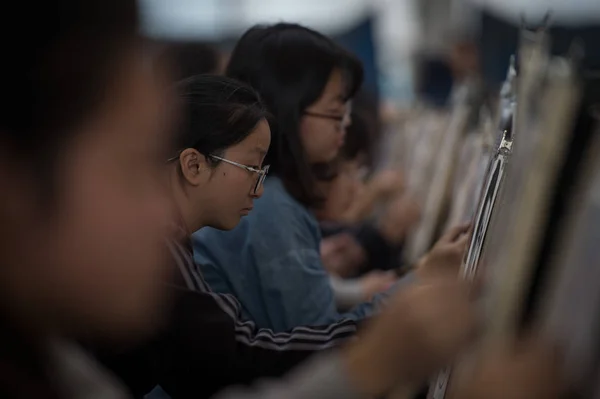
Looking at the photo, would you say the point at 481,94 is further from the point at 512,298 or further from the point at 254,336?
the point at 512,298

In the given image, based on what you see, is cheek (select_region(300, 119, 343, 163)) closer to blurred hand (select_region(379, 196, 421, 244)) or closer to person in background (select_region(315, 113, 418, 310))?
person in background (select_region(315, 113, 418, 310))

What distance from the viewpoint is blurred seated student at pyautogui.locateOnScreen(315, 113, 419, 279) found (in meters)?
1.77

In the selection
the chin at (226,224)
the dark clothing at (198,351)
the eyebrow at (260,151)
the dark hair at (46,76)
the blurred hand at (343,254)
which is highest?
the dark hair at (46,76)

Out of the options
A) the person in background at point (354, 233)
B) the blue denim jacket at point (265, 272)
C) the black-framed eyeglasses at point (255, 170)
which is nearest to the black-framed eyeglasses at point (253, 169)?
the black-framed eyeglasses at point (255, 170)

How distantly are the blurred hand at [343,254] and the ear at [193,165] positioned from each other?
95 cm

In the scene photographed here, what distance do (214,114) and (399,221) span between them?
1.38 metres

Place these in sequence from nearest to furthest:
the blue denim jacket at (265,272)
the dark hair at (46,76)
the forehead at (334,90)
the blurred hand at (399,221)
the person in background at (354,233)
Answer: the dark hair at (46,76) < the blue denim jacket at (265,272) < the forehead at (334,90) < the person in background at (354,233) < the blurred hand at (399,221)

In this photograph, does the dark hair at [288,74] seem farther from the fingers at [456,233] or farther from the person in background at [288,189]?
the fingers at [456,233]

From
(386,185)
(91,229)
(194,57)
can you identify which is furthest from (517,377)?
(386,185)

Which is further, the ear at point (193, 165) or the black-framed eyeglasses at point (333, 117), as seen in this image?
the black-framed eyeglasses at point (333, 117)

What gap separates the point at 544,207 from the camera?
2.40 ft

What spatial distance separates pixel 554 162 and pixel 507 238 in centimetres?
8

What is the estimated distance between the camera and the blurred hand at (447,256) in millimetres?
1087

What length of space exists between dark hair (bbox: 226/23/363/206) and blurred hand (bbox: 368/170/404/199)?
1.40 metres
